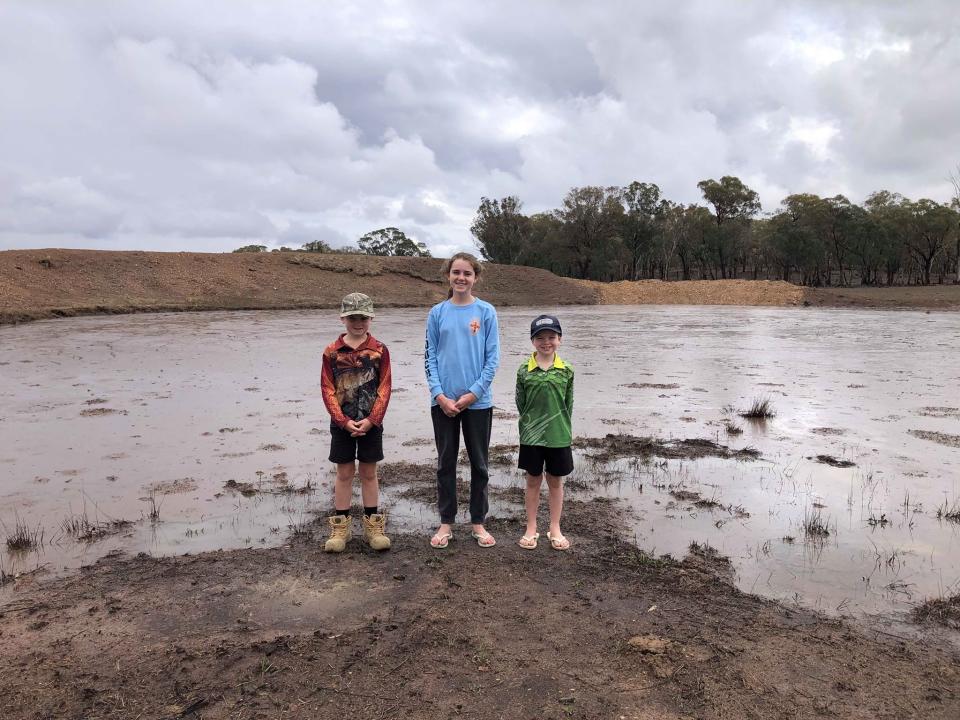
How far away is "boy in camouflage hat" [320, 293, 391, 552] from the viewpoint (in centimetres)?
438

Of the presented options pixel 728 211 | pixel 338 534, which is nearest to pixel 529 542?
pixel 338 534

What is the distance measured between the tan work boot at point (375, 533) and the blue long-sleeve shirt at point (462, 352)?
901mm

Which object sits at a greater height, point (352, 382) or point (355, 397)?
point (352, 382)

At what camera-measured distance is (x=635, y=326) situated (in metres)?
27.9

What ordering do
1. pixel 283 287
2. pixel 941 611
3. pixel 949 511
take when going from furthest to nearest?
pixel 283 287 < pixel 949 511 < pixel 941 611

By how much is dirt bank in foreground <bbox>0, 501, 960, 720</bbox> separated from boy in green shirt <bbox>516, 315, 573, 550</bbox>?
38 centimetres

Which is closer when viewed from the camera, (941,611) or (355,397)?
(941,611)

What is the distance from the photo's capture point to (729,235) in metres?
69.2

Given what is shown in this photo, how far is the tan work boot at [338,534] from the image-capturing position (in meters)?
4.26

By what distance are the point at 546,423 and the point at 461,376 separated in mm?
667

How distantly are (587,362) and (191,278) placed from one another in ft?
113

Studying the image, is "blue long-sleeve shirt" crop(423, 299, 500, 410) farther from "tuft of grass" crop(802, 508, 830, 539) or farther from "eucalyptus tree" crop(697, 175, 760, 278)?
"eucalyptus tree" crop(697, 175, 760, 278)

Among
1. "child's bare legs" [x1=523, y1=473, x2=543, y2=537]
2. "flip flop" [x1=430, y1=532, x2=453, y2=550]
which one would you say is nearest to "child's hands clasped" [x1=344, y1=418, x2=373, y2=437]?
"flip flop" [x1=430, y1=532, x2=453, y2=550]

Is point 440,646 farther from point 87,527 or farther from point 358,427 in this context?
point 87,527
